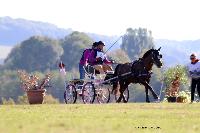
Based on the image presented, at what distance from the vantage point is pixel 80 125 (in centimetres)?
1149

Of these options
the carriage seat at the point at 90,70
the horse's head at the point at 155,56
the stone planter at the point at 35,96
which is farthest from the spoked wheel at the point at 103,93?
the stone planter at the point at 35,96

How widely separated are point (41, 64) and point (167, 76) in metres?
167

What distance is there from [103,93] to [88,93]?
862mm

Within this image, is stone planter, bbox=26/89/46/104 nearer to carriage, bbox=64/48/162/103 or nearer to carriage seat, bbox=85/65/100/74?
carriage, bbox=64/48/162/103

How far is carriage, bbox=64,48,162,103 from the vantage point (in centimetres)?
2486

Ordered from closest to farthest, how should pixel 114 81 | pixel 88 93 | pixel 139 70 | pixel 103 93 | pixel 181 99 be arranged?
1. pixel 88 93
2. pixel 103 93
3. pixel 139 70
4. pixel 114 81
5. pixel 181 99

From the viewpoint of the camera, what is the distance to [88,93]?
24.9 meters

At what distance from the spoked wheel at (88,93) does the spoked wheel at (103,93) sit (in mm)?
360

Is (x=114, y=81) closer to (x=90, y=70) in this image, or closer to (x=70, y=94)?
(x=90, y=70)

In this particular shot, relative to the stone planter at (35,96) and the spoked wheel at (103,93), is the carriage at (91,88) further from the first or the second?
the stone planter at (35,96)

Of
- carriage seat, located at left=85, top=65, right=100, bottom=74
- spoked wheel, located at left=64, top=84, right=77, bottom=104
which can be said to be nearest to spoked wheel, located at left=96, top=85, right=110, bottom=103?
carriage seat, located at left=85, top=65, right=100, bottom=74

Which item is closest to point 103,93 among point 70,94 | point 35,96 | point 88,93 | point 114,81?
point 114,81

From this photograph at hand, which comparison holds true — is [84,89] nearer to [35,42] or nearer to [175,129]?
[175,129]

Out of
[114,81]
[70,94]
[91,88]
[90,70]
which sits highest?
[90,70]
